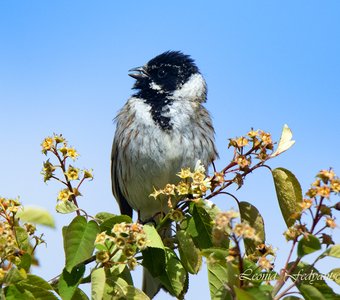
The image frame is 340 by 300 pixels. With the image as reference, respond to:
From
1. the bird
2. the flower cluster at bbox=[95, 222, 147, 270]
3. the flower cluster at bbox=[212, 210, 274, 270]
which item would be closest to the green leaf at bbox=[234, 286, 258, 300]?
the flower cluster at bbox=[212, 210, 274, 270]

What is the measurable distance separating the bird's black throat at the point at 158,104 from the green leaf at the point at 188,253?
2.03 m

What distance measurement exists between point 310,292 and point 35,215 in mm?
1133

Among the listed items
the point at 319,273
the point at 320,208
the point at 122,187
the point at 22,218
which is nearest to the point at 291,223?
the point at 319,273

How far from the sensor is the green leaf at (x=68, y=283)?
117 inches

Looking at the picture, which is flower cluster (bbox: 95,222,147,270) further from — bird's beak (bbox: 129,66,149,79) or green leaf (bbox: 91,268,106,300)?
bird's beak (bbox: 129,66,149,79)

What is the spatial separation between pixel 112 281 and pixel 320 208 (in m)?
1.01

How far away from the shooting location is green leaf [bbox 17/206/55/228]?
296 cm

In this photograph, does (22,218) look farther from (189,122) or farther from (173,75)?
(173,75)

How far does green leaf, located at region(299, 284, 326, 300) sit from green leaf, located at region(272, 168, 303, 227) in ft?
1.99

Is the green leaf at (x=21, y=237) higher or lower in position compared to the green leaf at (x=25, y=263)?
A: higher

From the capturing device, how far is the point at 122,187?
5945 millimetres

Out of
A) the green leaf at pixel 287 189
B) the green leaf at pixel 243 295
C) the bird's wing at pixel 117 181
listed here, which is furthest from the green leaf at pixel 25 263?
the bird's wing at pixel 117 181

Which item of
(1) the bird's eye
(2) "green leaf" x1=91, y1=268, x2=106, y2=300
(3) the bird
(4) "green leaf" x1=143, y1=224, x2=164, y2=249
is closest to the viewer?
(2) "green leaf" x1=91, y1=268, x2=106, y2=300

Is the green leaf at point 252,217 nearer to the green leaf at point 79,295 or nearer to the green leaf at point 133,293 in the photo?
the green leaf at point 133,293
